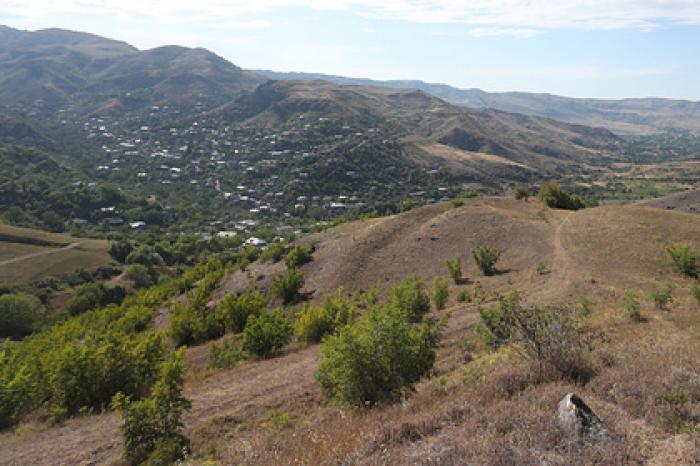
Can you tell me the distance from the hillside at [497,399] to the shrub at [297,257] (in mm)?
16280

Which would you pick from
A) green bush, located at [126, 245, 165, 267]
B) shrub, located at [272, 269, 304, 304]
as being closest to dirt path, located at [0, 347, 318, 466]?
shrub, located at [272, 269, 304, 304]

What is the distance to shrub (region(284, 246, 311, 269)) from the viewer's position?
4366 centimetres

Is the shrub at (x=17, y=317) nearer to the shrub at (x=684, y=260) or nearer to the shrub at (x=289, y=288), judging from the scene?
the shrub at (x=289, y=288)

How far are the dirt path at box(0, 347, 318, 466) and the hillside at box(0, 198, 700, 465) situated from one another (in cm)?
7

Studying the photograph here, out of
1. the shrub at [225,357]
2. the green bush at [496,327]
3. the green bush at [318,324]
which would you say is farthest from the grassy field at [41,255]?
the green bush at [496,327]

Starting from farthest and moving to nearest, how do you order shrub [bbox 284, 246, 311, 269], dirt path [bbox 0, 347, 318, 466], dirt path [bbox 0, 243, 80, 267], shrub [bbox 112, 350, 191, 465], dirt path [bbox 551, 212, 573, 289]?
dirt path [bbox 0, 243, 80, 267]
shrub [bbox 284, 246, 311, 269]
dirt path [bbox 551, 212, 573, 289]
dirt path [bbox 0, 347, 318, 466]
shrub [bbox 112, 350, 191, 465]

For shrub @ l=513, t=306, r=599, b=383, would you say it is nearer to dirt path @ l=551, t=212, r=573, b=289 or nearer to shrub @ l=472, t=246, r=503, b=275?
dirt path @ l=551, t=212, r=573, b=289

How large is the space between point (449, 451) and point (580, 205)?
4869 cm

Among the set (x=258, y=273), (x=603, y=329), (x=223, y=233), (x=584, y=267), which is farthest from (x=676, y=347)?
(x=223, y=233)

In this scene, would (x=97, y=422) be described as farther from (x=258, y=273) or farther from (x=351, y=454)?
(x=258, y=273)

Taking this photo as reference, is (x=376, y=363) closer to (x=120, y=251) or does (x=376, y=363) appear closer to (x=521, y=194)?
(x=521, y=194)

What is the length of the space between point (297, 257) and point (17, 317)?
48948 millimetres

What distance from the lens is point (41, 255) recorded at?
328 feet

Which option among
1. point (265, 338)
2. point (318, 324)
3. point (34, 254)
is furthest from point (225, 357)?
point (34, 254)
